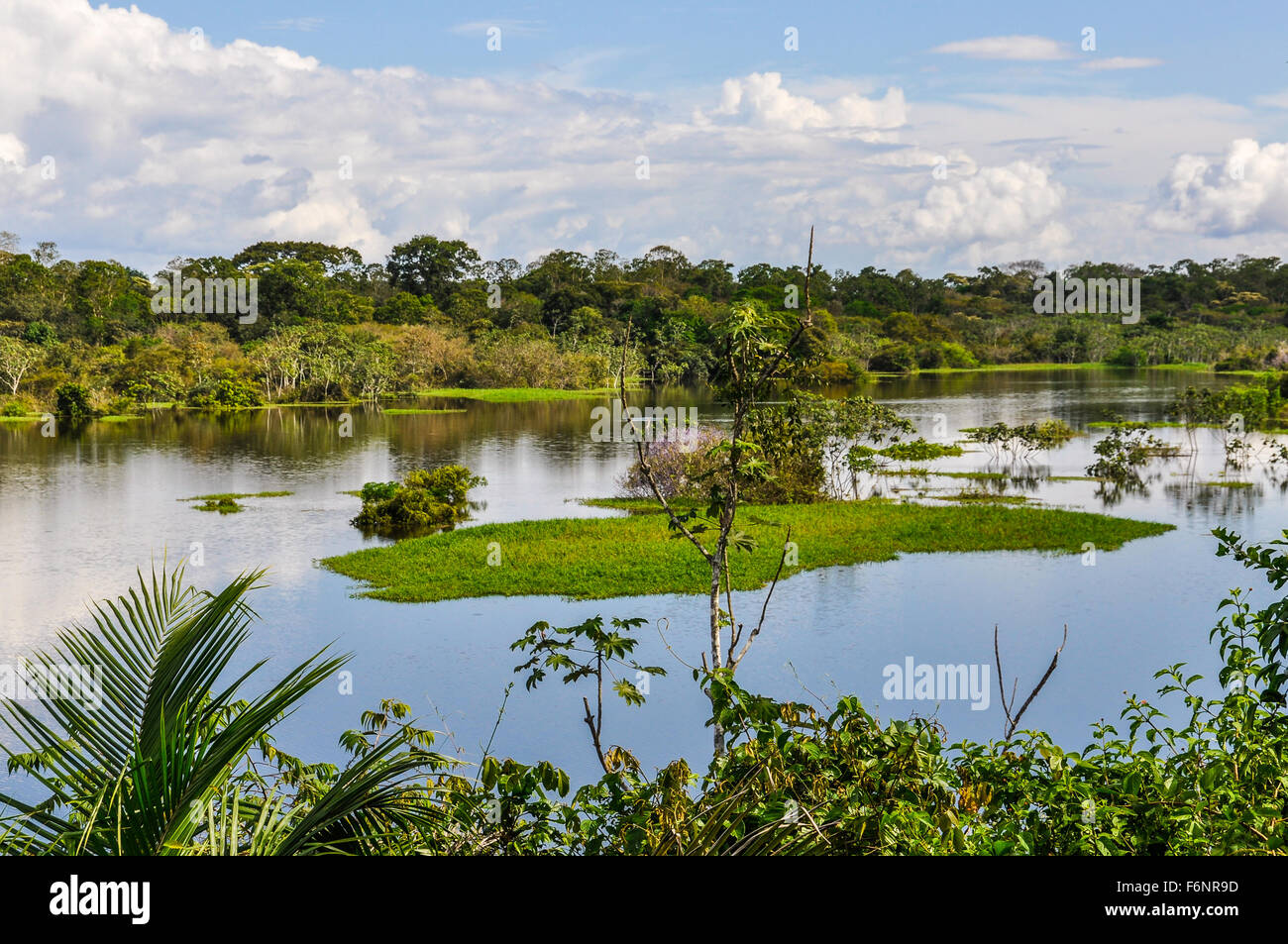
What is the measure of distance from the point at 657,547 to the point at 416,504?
17.5ft

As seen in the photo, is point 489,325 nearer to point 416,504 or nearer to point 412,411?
point 412,411

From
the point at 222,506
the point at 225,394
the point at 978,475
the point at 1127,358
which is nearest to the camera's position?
the point at 222,506

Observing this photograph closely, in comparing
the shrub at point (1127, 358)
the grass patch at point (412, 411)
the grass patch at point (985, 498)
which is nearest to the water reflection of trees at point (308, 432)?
the grass patch at point (412, 411)

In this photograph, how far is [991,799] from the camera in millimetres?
3623

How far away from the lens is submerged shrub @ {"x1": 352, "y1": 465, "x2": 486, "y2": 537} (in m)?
19.9

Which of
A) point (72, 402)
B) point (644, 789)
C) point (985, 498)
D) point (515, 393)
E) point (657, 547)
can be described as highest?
point (515, 393)

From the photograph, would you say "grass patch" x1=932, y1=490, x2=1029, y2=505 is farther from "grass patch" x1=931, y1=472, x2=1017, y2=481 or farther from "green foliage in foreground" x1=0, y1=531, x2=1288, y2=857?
"green foliage in foreground" x1=0, y1=531, x2=1288, y2=857

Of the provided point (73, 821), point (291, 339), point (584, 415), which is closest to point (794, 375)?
point (73, 821)

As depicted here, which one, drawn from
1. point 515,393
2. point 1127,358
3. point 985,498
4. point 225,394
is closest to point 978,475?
point 985,498

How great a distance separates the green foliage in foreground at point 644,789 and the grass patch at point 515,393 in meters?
45.8

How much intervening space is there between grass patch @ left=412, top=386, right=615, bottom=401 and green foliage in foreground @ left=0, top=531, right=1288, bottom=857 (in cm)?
4581

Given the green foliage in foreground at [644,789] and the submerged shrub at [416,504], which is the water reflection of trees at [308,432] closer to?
the submerged shrub at [416,504]

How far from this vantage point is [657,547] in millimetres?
16922
